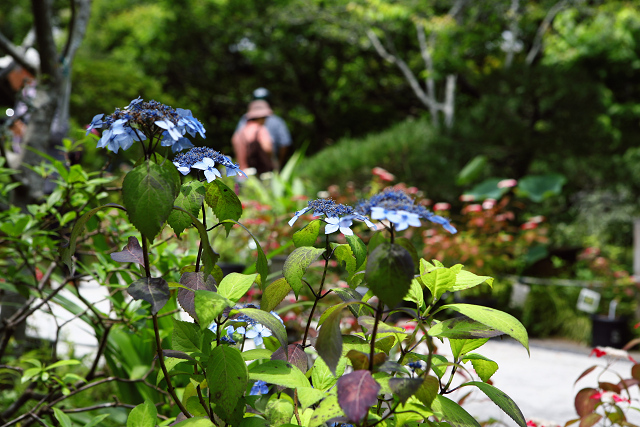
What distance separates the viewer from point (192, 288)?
2.64ft

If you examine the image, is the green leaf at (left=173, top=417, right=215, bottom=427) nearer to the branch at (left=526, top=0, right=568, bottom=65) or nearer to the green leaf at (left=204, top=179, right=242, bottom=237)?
the green leaf at (left=204, top=179, right=242, bottom=237)

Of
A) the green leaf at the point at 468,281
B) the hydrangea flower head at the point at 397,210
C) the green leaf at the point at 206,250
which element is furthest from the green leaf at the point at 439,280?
the green leaf at the point at 206,250

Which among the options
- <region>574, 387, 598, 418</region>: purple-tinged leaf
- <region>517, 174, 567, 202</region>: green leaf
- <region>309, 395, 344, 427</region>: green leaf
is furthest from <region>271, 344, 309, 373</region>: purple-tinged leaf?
<region>517, 174, 567, 202</region>: green leaf

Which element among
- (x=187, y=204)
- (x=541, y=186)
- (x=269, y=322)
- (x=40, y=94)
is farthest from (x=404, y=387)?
(x=541, y=186)

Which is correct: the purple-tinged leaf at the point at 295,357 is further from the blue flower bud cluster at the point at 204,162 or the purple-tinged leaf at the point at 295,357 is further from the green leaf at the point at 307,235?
the blue flower bud cluster at the point at 204,162

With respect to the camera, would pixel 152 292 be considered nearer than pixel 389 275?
No

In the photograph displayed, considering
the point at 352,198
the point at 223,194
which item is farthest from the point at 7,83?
the point at 352,198

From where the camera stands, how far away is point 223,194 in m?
0.85

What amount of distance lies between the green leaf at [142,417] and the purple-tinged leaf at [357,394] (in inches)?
16.1

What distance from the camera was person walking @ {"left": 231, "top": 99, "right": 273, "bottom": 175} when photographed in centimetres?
709

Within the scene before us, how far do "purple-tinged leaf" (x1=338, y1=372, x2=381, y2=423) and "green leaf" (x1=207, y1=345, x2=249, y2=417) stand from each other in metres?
0.17

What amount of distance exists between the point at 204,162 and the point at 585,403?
4.10 feet

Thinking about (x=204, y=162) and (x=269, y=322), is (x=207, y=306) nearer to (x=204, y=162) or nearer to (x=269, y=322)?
(x=269, y=322)

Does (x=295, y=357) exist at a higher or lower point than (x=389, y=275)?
lower
